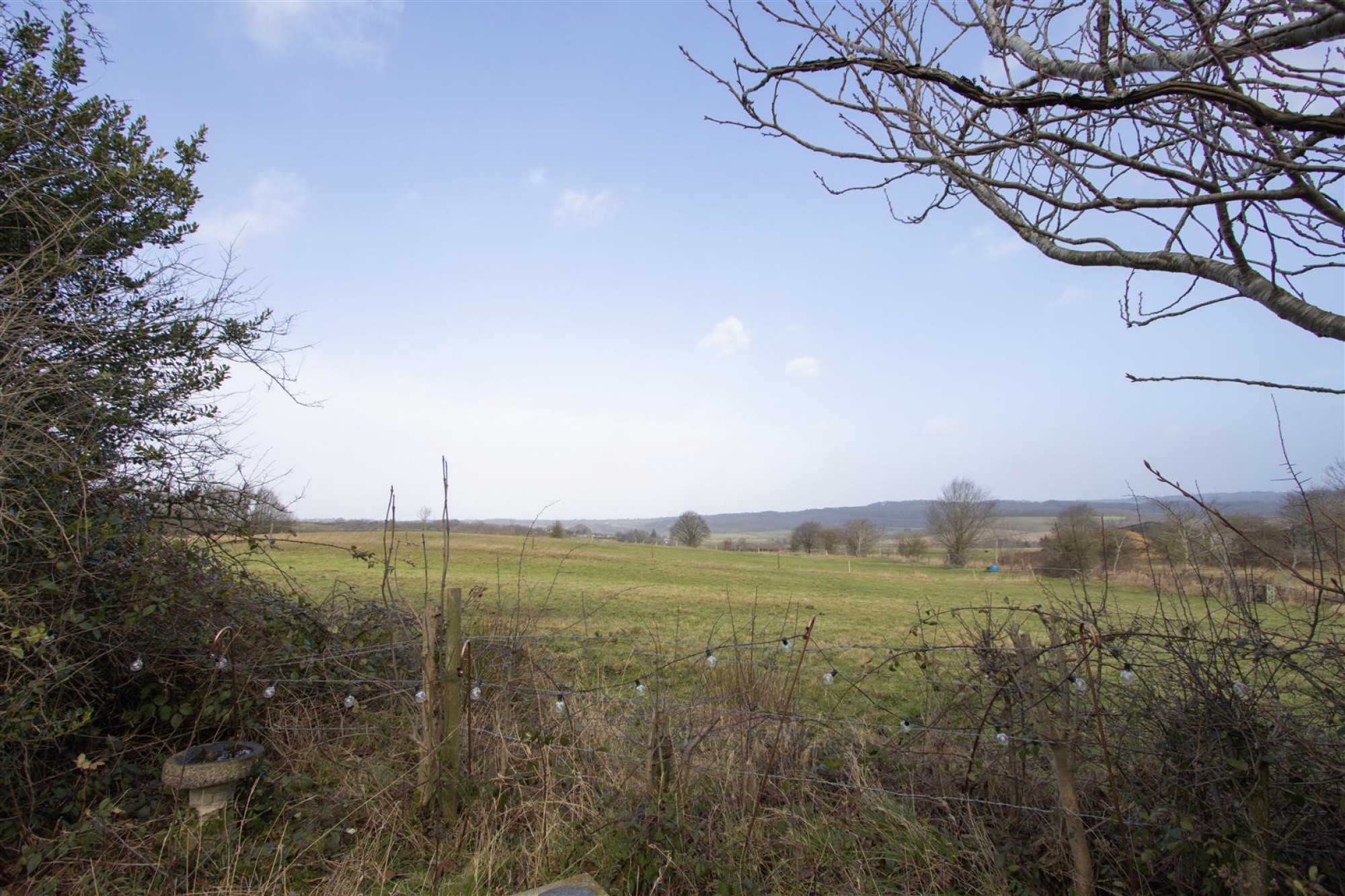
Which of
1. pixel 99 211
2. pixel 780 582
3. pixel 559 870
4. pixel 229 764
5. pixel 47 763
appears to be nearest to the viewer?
pixel 559 870

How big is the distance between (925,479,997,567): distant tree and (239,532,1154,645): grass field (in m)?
7.25

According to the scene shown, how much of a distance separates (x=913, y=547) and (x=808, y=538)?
14.8 meters

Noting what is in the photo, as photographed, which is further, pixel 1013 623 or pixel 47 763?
pixel 47 763

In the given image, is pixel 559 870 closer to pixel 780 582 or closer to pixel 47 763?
pixel 47 763

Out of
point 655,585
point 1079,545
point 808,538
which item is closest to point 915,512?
point 808,538

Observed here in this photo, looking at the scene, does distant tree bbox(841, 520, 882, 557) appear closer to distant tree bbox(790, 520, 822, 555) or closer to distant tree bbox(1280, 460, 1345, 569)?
distant tree bbox(790, 520, 822, 555)

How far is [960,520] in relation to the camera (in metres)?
57.0

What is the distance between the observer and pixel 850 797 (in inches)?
138

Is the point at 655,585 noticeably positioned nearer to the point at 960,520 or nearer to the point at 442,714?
the point at 442,714

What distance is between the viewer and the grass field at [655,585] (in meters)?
7.80

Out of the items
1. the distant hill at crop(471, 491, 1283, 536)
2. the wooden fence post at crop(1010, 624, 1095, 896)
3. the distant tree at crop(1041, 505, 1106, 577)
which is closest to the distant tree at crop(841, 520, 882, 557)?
the distant hill at crop(471, 491, 1283, 536)

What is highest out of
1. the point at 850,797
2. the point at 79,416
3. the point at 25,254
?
the point at 25,254

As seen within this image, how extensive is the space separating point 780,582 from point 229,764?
1098 inches

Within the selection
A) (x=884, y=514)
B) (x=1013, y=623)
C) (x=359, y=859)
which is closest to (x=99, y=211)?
(x=359, y=859)
